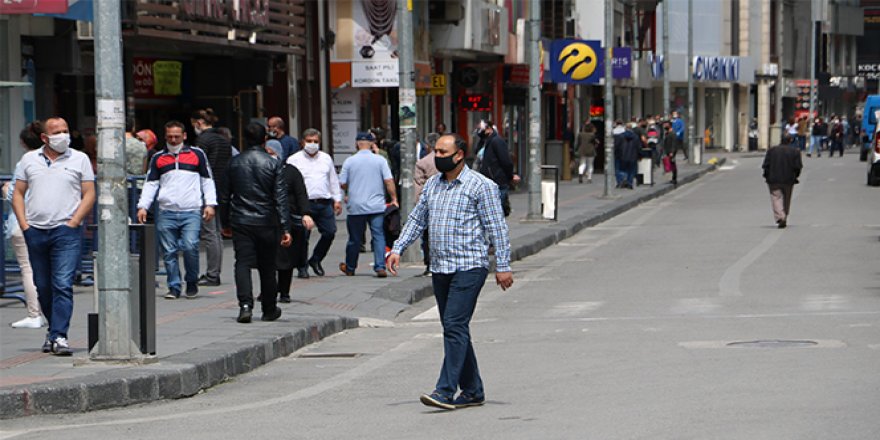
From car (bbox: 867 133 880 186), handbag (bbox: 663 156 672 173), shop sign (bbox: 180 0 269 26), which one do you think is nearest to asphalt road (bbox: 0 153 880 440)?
shop sign (bbox: 180 0 269 26)

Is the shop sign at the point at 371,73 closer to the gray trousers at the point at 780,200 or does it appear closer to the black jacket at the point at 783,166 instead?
the black jacket at the point at 783,166

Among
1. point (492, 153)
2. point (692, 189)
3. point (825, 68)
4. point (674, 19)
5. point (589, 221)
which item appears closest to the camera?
point (492, 153)

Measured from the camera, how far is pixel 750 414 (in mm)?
8812

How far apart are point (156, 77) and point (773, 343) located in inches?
642

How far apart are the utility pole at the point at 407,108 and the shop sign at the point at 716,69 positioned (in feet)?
192

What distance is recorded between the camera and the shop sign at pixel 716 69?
78250mm

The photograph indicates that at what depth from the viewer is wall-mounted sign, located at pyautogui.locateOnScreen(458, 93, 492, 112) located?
4112 cm

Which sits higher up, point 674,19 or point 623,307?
point 674,19

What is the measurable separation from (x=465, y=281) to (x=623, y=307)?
6.37 metres

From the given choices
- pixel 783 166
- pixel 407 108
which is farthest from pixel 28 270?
pixel 783 166

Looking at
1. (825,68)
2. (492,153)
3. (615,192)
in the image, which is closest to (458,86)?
(615,192)

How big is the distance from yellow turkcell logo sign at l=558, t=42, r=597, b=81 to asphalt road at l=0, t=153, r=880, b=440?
15869mm

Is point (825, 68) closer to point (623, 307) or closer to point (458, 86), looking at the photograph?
point (458, 86)

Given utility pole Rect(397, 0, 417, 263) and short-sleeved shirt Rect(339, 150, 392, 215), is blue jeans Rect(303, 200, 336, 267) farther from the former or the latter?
utility pole Rect(397, 0, 417, 263)
